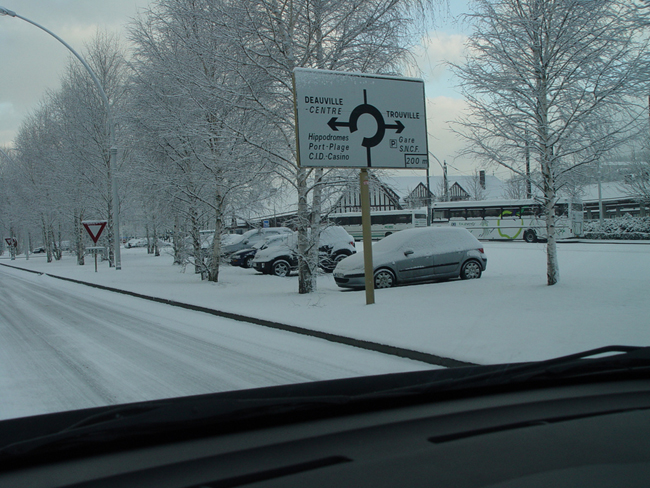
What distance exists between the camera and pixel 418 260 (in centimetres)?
1364

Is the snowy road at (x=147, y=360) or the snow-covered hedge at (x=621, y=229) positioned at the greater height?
the snow-covered hedge at (x=621, y=229)

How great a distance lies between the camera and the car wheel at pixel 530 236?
122 ft

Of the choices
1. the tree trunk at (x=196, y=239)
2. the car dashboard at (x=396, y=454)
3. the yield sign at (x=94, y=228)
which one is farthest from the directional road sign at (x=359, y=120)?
the yield sign at (x=94, y=228)

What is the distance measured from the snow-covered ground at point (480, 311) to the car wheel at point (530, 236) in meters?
23.0

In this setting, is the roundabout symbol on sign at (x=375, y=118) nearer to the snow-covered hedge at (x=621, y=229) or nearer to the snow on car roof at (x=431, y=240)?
the snow on car roof at (x=431, y=240)

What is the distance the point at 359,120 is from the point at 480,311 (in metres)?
4.40

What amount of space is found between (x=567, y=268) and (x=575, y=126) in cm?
592

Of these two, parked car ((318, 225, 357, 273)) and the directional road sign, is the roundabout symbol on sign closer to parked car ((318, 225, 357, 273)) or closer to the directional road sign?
the directional road sign

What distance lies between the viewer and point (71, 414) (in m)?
1.88

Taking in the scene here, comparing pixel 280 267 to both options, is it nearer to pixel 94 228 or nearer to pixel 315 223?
pixel 315 223

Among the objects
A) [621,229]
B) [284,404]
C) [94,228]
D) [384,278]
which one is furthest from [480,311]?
[621,229]

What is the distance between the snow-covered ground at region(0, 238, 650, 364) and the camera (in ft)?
20.5

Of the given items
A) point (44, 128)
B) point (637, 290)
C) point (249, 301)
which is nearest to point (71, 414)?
point (249, 301)

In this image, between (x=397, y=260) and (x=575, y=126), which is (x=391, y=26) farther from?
(x=397, y=260)
